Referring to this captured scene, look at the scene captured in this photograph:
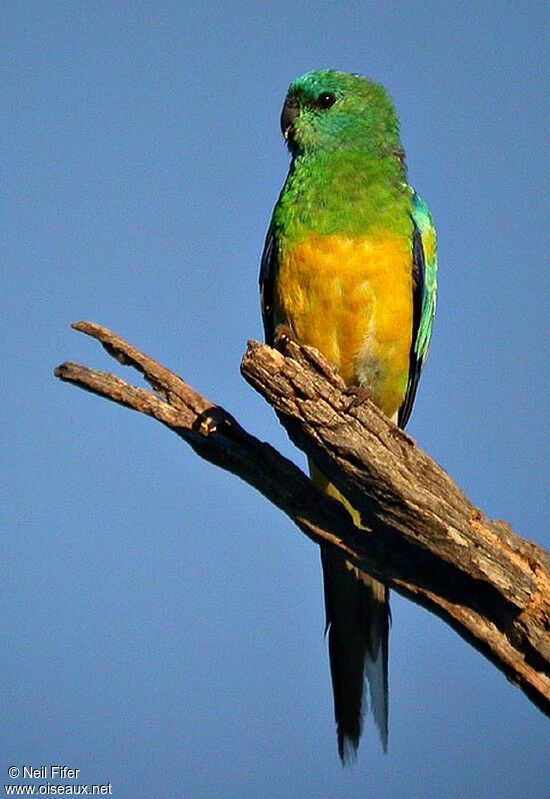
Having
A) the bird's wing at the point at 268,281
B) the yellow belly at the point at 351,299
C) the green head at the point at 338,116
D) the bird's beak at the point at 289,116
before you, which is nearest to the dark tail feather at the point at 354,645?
the yellow belly at the point at 351,299

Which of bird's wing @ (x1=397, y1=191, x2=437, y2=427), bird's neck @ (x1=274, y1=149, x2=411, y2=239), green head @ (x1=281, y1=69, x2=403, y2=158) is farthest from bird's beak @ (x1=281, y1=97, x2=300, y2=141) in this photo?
bird's wing @ (x1=397, y1=191, x2=437, y2=427)

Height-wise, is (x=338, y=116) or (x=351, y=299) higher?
(x=338, y=116)

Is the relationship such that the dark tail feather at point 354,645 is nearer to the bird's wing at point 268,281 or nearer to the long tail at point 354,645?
the long tail at point 354,645

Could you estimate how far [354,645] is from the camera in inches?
268

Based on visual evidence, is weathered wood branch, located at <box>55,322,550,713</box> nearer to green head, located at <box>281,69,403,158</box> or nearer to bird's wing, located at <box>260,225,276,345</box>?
bird's wing, located at <box>260,225,276,345</box>

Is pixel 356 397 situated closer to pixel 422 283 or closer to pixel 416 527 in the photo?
pixel 416 527

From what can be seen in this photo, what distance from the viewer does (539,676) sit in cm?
495

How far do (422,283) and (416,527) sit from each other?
2.40 meters

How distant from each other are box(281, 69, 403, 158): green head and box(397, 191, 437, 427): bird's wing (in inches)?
23.2

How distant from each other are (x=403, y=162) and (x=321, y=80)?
0.86 meters

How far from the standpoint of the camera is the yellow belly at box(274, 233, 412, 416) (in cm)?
673

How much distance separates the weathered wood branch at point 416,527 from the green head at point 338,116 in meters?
2.52

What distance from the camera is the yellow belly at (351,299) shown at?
6734 mm

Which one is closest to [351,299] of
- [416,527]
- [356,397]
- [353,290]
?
[353,290]
